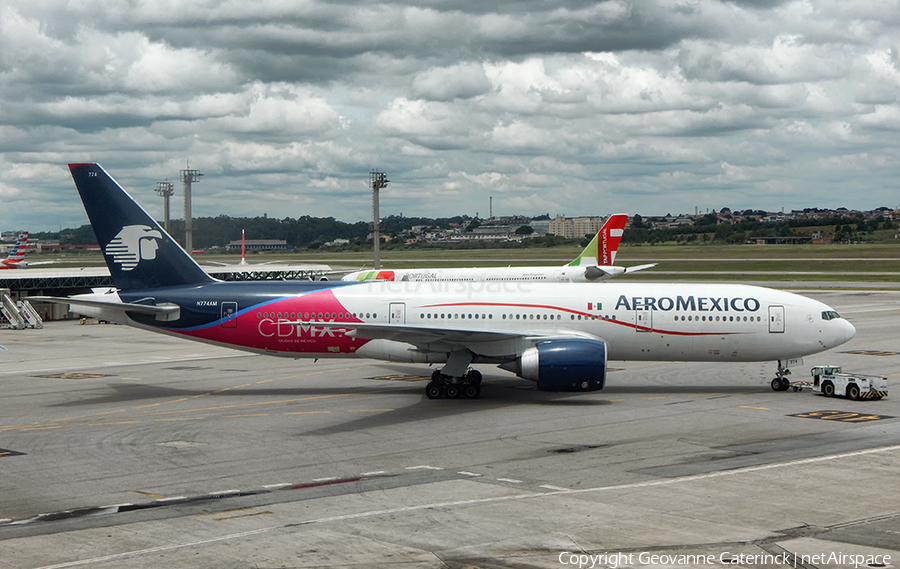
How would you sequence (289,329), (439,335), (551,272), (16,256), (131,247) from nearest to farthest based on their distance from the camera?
(439,335)
(289,329)
(131,247)
(551,272)
(16,256)

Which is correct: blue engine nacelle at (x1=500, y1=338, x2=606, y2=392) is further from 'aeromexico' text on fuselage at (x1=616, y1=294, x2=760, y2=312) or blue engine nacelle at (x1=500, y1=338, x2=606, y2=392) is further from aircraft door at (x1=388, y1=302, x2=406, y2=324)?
aircraft door at (x1=388, y1=302, x2=406, y2=324)

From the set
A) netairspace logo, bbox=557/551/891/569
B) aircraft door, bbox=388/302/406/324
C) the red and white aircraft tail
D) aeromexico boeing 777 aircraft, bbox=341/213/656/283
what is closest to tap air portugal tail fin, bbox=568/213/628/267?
aeromexico boeing 777 aircraft, bbox=341/213/656/283

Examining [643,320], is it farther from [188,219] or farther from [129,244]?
[188,219]

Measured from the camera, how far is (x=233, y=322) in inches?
1412

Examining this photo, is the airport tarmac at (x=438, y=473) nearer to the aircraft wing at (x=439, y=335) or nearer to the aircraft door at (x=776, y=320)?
the aircraft wing at (x=439, y=335)

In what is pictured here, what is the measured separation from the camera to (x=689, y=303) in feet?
117

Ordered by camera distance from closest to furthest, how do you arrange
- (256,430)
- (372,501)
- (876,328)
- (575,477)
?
(372,501)
(575,477)
(256,430)
(876,328)

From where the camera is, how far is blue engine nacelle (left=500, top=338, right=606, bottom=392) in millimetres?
32312

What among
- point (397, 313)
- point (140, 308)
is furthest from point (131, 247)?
point (397, 313)

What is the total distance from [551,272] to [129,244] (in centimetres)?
4783

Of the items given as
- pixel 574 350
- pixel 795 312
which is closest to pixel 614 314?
pixel 574 350

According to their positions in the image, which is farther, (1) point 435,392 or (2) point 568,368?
(1) point 435,392

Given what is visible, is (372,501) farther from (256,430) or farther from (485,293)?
(485,293)

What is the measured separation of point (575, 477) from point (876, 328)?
154 feet
